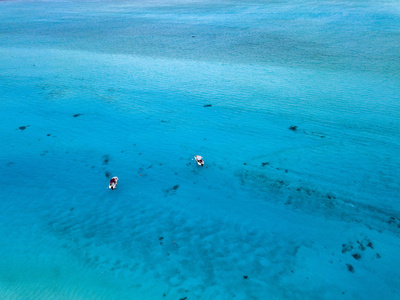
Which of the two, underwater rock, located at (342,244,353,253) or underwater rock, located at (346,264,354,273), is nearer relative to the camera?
underwater rock, located at (346,264,354,273)

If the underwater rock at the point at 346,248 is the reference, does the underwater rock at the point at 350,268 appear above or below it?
below

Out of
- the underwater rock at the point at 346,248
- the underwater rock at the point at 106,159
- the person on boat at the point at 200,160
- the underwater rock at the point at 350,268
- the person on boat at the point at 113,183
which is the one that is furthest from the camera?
the underwater rock at the point at 106,159

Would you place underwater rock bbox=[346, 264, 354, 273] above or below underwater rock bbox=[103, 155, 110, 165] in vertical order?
below

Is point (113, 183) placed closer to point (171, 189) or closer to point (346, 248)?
point (171, 189)

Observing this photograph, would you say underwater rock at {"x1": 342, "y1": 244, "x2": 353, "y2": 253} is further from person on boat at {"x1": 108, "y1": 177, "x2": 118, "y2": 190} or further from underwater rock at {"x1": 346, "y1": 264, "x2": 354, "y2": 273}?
person on boat at {"x1": 108, "y1": 177, "x2": 118, "y2": 190}

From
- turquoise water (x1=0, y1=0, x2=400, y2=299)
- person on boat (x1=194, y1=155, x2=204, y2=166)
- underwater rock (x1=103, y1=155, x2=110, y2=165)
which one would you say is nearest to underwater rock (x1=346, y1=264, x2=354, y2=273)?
turquoise water (x1=0, y1=0, x2=400, y2=299)

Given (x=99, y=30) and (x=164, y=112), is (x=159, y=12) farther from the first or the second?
(x=164, y=112)

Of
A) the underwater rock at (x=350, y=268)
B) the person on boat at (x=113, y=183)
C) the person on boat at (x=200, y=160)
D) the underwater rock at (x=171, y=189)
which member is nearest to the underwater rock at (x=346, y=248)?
the underwater rock at (x=350, y=268)

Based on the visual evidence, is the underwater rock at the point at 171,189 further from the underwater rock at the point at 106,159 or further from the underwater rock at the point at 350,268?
the underwater rock at the point at 350,268

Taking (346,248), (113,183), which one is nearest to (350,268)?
(346,248)
